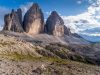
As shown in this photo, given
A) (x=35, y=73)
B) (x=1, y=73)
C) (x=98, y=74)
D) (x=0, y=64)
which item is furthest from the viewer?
(x=98, y=74)

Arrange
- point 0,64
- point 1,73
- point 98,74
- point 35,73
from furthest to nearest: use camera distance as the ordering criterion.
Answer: point 98,74
point 0,64
point 35,73
point 1,73

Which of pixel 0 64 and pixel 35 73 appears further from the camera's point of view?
pixel 0 64

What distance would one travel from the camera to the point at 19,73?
138125 mm

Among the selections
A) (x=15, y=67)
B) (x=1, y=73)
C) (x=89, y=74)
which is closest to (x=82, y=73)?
(x=89, y=74)

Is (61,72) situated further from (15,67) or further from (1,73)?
(1,73)

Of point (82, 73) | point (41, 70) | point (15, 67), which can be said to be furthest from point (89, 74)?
point (15, 67)

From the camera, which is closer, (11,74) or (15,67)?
(11,74)

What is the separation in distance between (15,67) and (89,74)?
44781mm

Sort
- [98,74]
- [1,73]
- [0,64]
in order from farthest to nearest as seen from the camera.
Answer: [98,74]
[0,64]
[1,73]

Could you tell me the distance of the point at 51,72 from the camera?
151 metres

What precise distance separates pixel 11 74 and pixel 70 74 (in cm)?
3705

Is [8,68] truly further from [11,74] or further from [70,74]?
[70,74]

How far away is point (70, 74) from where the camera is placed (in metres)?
152

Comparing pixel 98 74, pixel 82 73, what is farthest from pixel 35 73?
pixel 98 74
